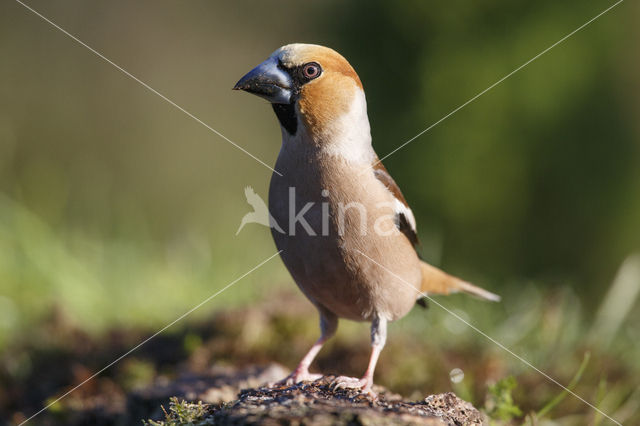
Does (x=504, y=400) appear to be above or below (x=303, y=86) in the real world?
below

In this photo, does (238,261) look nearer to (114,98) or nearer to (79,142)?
(79,142)

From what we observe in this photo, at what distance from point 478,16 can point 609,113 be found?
1.81 m

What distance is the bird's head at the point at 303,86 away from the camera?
318 cm

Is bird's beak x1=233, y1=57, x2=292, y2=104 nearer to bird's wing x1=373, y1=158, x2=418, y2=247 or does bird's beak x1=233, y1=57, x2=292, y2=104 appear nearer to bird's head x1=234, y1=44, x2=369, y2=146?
bird's head x1=234, y1=44, x2=369, y2=146

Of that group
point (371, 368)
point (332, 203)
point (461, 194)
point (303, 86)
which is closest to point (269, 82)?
point (303, 86)

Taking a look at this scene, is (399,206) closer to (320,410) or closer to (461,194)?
(320,410)

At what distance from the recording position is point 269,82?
10.4 feet

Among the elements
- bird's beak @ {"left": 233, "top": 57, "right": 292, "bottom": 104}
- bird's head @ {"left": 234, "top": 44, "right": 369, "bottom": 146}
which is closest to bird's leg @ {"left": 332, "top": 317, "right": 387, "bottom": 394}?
bird's head @ {"left": 234, "top": 44, "right": 369, "bottom": 146}

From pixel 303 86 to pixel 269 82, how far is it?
180 millimetres

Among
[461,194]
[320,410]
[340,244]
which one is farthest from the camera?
[461,194]

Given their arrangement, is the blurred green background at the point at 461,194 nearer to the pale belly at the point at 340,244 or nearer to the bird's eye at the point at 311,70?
the pale belly at the point at 340,244

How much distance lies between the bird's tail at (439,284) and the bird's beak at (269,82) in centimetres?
133

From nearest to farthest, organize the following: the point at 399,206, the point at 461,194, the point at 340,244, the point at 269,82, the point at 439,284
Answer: the point at 340,244
the point at 269,82
the point at 399,206
the point at 439,284
the point at 461,194

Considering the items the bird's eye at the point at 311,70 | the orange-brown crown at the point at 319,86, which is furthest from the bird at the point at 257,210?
the bird's eye at the point at 311,70
